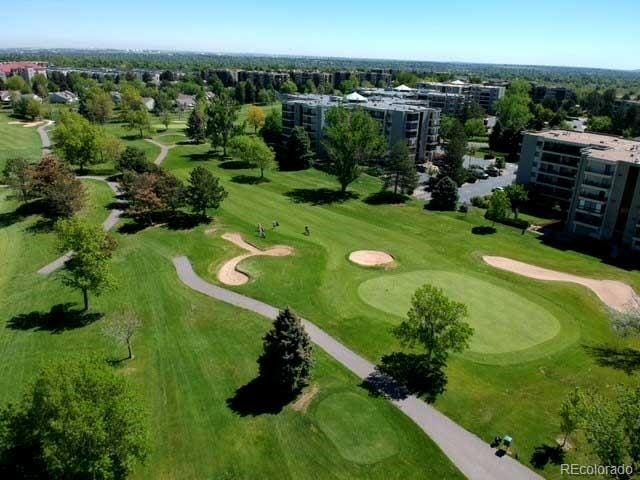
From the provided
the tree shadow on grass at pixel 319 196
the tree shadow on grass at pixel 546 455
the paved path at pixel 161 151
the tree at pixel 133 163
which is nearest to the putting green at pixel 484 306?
the tree shadow on grass at pixel 546 455

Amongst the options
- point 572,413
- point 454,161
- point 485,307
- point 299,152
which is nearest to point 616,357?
point 485,307

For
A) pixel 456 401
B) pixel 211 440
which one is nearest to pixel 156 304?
pixel 211 440

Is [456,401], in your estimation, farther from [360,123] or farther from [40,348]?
[360,123]

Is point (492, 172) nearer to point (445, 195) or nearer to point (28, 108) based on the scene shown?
point (445, 195)

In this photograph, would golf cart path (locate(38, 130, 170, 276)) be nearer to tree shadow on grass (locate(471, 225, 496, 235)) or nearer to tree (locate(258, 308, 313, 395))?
tree (locate(258, 308, 313, 395))

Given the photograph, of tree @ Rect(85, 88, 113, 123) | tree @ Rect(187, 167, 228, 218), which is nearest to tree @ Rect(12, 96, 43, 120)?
tree @ Rect(85, 88, 113, 123)
